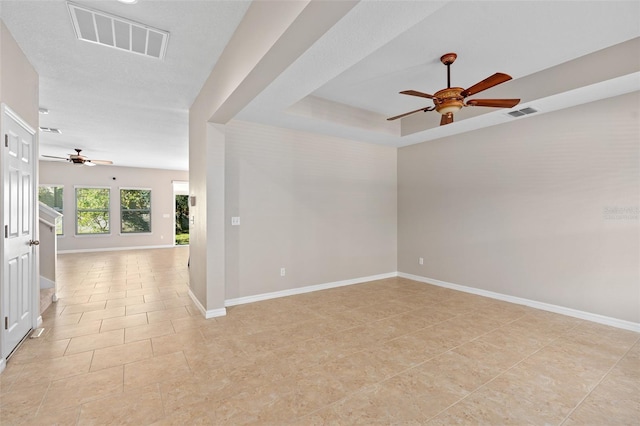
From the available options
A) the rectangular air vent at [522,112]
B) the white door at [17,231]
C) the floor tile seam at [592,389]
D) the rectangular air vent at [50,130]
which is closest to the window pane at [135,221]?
the rectangular air vent at [50,130]

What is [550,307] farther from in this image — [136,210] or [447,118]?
[136,210]

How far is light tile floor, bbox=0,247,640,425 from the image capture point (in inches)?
75.5

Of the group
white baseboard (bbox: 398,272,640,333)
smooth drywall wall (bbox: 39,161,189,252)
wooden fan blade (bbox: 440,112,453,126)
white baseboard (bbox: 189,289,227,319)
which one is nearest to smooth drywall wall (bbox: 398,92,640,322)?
white baseboard (bbox: 398,272,640,333)

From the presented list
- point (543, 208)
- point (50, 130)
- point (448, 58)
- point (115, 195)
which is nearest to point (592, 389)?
point (543, 208)

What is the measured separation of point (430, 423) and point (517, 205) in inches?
138

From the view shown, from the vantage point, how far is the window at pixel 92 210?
9.02 m

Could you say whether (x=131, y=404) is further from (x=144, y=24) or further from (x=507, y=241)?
(x=507, y=241)

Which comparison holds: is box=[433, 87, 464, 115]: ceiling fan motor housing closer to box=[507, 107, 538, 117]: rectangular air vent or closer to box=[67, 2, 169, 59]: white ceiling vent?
box=[507, 107, 538, 117]: rectangular air vent

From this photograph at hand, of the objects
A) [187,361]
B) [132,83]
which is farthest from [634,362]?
[132,83]

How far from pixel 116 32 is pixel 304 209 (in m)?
3.10

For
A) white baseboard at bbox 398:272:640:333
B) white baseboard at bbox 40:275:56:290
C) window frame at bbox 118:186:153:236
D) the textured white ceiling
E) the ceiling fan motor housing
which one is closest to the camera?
the textured white ceiling

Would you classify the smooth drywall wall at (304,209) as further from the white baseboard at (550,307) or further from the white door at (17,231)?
the white door at (17,231)

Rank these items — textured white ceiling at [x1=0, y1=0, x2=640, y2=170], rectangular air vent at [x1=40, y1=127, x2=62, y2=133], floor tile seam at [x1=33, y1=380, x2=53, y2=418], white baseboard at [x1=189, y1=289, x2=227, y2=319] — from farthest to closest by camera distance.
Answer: rectangular air vent at [x1=40, y1=127, x2=62, y2=133] < white baseboard at [x1=189, y1=289, x2=227, y2=319] < textured white ceiling at [x1=0, y1=0, x2=640, y2=170] < floor tile seam at [x1=33, y1=380, x2=53, y2=418]

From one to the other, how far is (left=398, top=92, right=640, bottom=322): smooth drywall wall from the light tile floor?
534 millimetres
